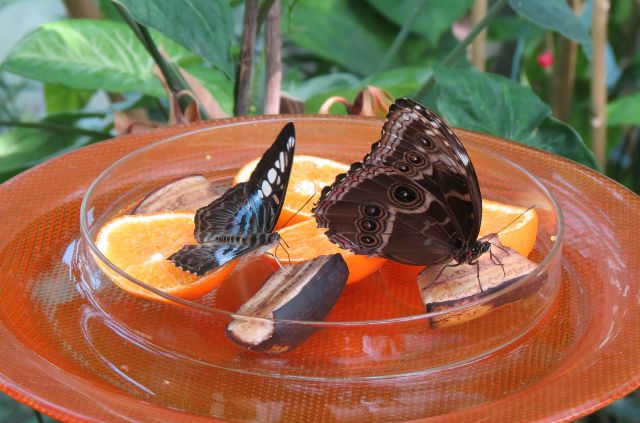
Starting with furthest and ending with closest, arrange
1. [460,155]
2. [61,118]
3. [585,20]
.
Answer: [585,20] → [61,118] → [460,155]

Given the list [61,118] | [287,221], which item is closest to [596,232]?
[287,221]

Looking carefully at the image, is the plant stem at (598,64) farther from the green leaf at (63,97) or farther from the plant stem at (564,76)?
the green leaf at (63,97)

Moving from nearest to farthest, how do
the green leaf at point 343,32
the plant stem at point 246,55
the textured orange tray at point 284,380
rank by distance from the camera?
the textured orange tray at point 284,380 → the plant stem at point 246,55 → the green leaf at point 343,32

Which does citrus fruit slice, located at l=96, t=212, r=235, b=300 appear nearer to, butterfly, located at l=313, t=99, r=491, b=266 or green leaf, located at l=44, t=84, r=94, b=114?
butterfly, located at l=313, t=99, r=491, b=266

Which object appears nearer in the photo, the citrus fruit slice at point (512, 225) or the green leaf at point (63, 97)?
the citrus fruit slice at point (512, 225)

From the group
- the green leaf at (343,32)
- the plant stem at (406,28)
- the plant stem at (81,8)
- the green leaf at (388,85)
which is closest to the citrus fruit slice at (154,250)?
the green leaf at (388,85)

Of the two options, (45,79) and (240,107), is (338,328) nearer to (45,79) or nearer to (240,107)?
(240,107)

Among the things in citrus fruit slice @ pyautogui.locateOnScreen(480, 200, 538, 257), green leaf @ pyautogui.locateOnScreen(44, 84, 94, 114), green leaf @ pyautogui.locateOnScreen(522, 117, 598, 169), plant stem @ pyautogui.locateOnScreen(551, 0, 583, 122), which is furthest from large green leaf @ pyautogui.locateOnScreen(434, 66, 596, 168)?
green leaf @ pyautogui.locateOnScreen(44, 84, 94, 114)
